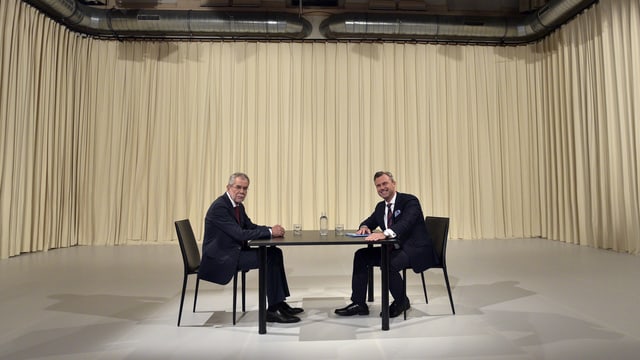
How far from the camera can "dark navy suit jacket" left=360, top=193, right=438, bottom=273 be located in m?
3.07

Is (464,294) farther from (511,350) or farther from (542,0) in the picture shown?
(542,0)

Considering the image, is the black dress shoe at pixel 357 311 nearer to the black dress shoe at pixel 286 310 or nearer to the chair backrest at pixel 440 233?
the black dress shoe at pixel 286 310

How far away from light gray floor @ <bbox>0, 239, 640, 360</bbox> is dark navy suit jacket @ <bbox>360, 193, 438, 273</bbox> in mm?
419

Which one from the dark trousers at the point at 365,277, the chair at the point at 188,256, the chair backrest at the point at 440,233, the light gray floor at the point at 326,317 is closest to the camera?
the light gray floor at the point at 326,317

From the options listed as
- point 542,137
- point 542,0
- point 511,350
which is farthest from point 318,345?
point 542,0

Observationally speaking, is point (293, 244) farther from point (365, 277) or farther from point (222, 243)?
point (365, 277)

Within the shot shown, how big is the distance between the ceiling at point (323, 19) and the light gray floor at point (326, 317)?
168 inches

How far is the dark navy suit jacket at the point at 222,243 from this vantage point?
9.53ft

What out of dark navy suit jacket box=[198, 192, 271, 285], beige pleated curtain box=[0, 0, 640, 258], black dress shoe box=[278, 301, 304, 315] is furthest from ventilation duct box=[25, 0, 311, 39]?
black dress shoe box=[278, 301, 304, 315]

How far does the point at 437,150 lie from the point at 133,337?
6.69m

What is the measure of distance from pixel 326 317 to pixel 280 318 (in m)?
0.35

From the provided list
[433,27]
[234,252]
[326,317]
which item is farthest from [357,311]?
[433,27]

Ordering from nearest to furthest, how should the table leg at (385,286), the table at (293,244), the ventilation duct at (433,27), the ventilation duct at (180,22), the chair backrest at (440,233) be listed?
the table at (293,244) < the table leg at (385,286) < the chair backrest at (440,233) < the ventilation duct at (180,22) < the ventilation duct at (433,27)

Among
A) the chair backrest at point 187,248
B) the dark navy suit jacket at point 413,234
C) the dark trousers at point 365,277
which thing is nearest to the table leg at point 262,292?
the chair backrest at point 187,248
